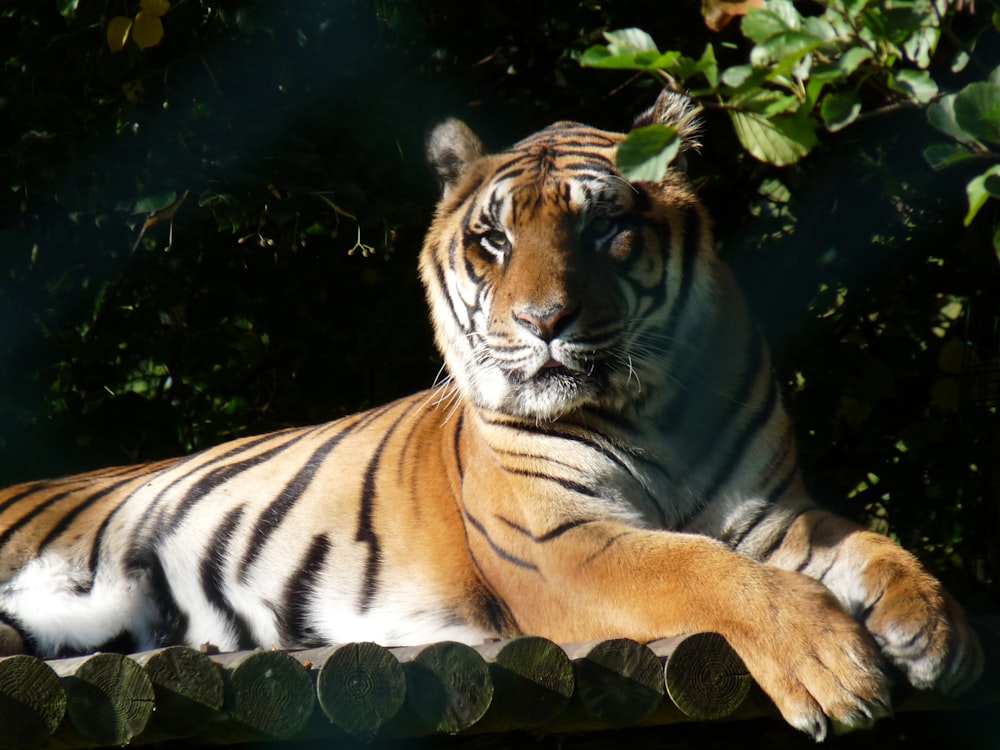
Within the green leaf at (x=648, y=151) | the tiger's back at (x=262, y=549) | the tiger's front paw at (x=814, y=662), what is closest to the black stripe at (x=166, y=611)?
the tiger's back at (x=262, y=549)

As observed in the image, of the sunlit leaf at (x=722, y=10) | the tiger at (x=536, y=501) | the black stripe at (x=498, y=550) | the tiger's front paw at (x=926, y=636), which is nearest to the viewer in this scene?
the tiger's front paw at (x=926, y=636)

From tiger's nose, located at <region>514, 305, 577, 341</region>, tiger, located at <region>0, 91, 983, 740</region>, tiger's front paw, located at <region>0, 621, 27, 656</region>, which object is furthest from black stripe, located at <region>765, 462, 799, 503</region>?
tiger's front paw, located at <region>0, 621, 27, 656</region>

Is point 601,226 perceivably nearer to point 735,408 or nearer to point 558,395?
Result: point 558,395

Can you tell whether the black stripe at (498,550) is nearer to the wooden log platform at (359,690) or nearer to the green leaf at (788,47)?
the wooden log platform at (359,690)

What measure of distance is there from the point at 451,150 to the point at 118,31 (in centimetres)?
95

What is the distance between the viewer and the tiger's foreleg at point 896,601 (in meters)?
2.07

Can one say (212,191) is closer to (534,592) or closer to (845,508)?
(534,592)

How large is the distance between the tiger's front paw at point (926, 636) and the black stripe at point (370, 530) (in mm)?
1216

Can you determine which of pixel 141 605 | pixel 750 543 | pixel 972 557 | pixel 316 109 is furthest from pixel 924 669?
pixel 316 109

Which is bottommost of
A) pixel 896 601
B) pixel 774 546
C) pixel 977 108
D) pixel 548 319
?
pixel 774 546

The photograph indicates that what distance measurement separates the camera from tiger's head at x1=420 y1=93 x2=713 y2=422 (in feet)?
8.36

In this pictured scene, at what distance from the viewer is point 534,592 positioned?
2.54 meters

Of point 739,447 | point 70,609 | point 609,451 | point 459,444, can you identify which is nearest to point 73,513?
point 70,609

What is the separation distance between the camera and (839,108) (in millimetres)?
1793
